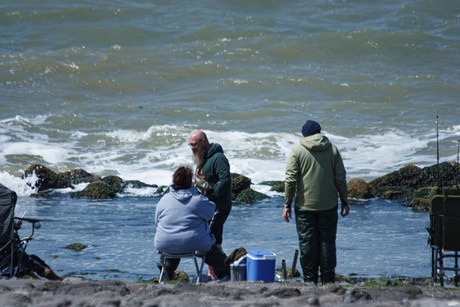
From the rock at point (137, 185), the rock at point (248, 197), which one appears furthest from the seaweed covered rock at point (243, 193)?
the rock at point (137, 185)

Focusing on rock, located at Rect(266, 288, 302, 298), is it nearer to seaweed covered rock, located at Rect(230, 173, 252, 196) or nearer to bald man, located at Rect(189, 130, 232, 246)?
bald man, located at Rect(189, 130, 232, 246)

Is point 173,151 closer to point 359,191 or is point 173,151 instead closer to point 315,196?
point 359,191

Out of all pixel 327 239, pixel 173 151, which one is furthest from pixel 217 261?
pixel 173 151

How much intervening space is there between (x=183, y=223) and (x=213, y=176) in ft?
2.92

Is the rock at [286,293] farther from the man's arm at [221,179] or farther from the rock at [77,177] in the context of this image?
the rock at [77,177]

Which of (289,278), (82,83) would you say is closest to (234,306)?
(289,278)

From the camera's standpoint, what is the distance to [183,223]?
5.68 m

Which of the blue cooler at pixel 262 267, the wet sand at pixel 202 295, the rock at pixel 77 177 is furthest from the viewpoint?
the rock at pixel 77 177

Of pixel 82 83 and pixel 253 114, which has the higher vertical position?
pixel 82 83

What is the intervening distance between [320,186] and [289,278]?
4.30 feet

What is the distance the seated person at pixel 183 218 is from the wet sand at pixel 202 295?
66cm

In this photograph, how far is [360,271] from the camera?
751 centimetres

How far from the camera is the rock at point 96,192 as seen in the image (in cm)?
1277

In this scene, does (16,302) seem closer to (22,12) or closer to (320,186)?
(320,186)
